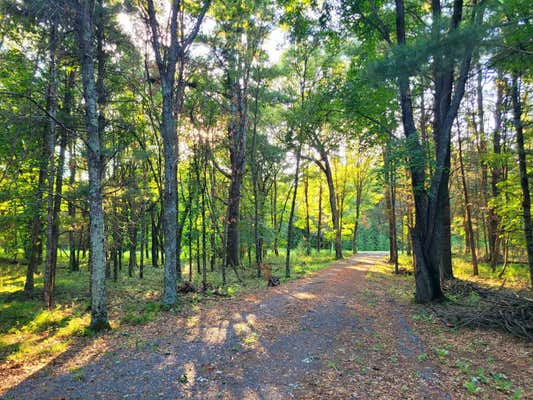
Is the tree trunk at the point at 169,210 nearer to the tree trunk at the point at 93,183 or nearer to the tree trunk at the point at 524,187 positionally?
the tree trunk at the point at 93,183

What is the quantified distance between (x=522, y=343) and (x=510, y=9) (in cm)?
680

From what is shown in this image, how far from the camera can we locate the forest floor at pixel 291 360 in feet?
13.5

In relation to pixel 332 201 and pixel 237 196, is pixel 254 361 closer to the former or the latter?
pixel 237 196

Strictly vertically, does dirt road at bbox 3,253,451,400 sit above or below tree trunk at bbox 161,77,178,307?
below

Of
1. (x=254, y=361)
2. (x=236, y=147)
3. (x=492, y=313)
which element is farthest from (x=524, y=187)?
(x=236, y=147)

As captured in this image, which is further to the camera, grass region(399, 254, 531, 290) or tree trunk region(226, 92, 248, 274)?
tree trunk region(226, 92, 248, 274)

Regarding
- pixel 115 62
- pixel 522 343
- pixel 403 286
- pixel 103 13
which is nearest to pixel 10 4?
pixel 103 13

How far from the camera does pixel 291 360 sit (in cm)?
513

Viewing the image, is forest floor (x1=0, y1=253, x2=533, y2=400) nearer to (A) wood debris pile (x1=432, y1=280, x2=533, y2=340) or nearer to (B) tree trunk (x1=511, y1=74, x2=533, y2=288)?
(A) wood debris pile (x1=432, y1=280, x2=533, y2=340)

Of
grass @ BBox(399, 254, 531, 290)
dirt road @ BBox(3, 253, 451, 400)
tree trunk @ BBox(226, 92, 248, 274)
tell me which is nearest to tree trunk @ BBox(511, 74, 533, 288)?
grass @ BBox(399, 254, 531, 290)

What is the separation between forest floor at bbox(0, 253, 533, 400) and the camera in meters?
4.12

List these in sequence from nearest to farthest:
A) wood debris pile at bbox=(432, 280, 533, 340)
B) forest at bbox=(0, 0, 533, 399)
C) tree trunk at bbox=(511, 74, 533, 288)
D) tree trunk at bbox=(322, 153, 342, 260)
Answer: forest at bbox=(0, 0, 533, 399) < wood debris pile at bbox=(432, 280, 533, 340) < tree trunk at bbox=(511, 74, 533, 288) < tree trunk at bbox=(322, 153, 342, 260)

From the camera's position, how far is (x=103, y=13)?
30.2 ft

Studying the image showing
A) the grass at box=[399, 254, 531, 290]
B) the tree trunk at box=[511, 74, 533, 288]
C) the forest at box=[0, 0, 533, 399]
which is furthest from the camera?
the grass at box=[399, 254, 531, 290]
